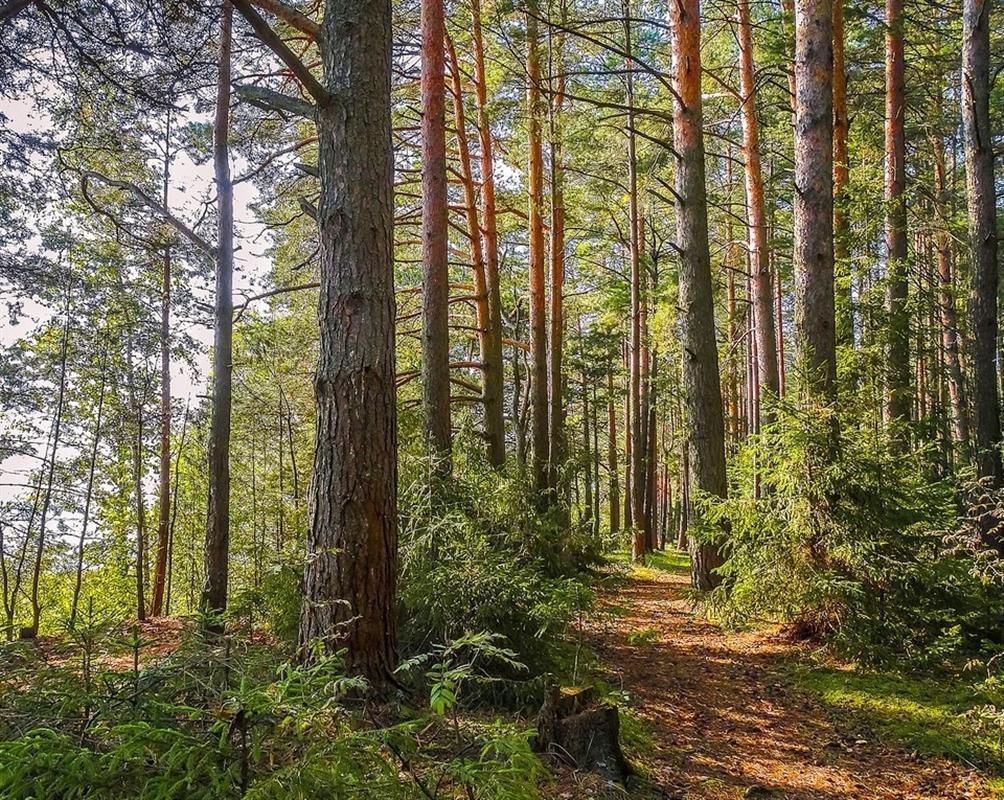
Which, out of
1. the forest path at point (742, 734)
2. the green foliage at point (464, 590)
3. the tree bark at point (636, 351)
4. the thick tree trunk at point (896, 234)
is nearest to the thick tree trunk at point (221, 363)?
→ the green foliage at point (464, 590)

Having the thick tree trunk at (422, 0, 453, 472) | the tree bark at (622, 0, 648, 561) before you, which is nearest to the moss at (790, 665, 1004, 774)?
the thick tree trunk at (422, 0, 453, 472)

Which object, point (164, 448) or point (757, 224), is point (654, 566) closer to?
point (757, 224)

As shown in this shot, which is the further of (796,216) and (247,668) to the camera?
(796,216)

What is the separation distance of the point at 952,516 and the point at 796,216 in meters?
3.20

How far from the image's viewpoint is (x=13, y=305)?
31.0 feet

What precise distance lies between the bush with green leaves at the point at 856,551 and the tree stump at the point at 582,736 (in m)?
2.57

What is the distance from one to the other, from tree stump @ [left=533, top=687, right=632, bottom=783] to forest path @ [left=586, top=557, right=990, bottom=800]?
22 centimetres

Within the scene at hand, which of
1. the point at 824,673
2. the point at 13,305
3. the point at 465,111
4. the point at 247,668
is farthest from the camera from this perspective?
the point at 465,111

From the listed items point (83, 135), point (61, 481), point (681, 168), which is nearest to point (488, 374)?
point (681, 168)

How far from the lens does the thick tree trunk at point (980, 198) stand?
6.09 metres

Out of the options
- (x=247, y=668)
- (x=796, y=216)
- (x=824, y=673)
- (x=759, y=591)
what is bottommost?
(x=824, y=673)

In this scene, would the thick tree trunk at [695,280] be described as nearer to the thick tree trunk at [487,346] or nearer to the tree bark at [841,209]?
the tree bark at [841,209]

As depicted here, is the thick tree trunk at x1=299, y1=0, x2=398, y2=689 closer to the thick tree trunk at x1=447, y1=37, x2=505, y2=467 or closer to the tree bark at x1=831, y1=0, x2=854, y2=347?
the thick tree trunk at x1=447, y1=37, x2=505, y2=467

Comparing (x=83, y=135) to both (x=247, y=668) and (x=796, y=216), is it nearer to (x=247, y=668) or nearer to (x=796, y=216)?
(x=247, y=668)
